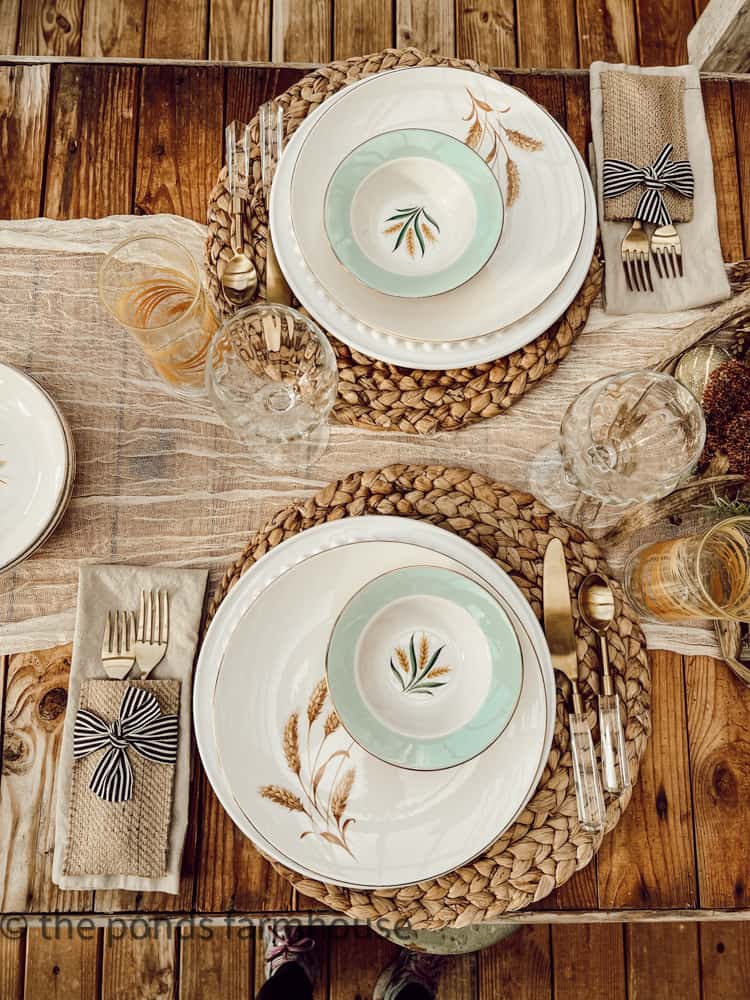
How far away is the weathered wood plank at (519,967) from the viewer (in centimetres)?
143

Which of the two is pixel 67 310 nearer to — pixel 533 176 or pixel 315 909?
pixel 533 176

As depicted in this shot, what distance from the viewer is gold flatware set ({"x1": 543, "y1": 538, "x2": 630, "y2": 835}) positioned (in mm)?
684

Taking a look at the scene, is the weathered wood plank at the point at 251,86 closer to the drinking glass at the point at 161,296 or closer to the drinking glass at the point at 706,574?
the drinking glass at the point at 161,296

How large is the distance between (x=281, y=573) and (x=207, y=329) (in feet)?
0.84

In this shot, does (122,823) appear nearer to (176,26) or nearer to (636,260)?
(636,260)

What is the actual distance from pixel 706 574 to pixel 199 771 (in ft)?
1.69

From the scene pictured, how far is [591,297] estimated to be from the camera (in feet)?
2.60

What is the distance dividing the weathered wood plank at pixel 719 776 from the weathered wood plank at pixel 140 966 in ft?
3.48

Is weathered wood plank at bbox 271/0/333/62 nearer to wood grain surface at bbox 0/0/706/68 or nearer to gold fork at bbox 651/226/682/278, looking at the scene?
wood grain surface at bbox 0/0/706/68

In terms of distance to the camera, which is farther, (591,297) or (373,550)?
(591,297)

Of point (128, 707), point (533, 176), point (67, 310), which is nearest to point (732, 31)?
point (533, 176)

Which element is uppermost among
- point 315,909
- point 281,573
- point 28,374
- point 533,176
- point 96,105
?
point 96,105

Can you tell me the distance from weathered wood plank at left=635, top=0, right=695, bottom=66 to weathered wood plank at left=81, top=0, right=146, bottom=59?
1.04m

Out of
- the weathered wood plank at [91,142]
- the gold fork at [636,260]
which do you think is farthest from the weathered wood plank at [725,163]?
the weathered wood plank at [91,142]
